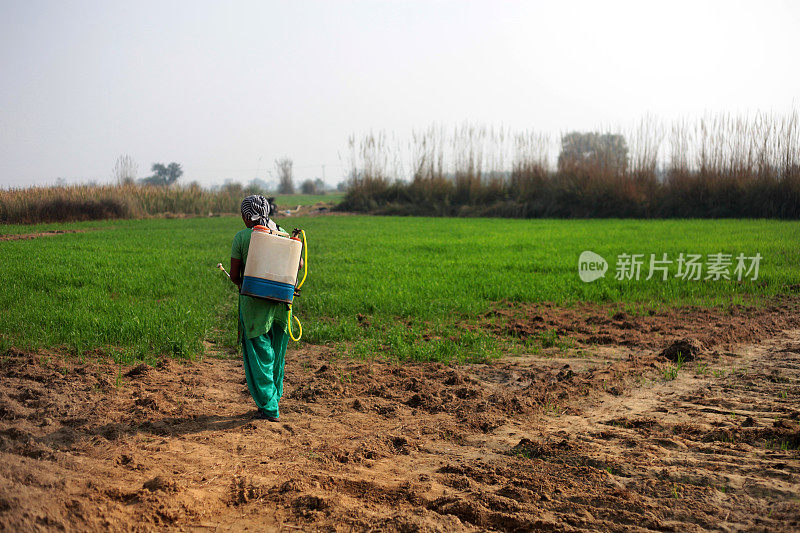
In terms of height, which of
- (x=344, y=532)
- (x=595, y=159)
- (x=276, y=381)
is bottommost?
(x=344, y=532)

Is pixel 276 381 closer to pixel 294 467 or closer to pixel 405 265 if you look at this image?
pixel 294 467

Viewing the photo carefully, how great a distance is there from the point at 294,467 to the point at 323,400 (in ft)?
4.54

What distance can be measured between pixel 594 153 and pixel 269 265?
86.1 feet

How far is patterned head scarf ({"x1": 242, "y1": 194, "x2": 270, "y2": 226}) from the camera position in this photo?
4488 mm

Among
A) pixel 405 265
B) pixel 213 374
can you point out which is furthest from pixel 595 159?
pixel 213 374

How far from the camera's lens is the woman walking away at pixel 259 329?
14.7ft

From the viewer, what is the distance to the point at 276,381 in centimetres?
479

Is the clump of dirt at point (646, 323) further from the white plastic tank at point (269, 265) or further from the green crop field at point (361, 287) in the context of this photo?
the white plastic tank at point (269, 265)

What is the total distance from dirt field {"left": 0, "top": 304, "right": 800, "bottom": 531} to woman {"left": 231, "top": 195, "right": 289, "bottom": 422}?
0.26 meters

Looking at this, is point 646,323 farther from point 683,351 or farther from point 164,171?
point 164,171

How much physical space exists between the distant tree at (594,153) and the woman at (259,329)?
2443cm

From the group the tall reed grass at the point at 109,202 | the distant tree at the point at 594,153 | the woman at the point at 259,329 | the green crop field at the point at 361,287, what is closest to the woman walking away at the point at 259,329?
the woman at the point at 259,329

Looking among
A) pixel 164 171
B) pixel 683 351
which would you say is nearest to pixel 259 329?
pixel 683 351

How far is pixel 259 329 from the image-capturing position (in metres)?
4.47
